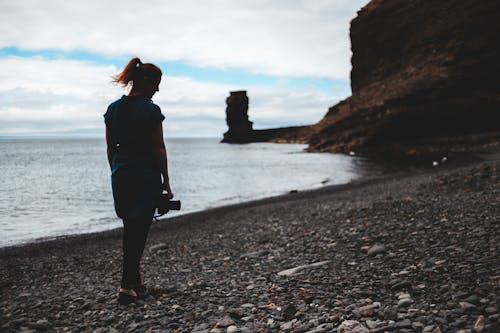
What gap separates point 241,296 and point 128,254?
1780 mm

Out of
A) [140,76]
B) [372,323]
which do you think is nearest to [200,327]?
[372,323]

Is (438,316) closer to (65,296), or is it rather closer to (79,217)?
(65,296)

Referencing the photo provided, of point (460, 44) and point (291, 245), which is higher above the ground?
point (460, 44)

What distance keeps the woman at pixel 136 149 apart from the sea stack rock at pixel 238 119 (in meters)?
174

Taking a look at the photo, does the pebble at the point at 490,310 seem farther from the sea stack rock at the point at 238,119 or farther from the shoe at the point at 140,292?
the sea stack rock at the point at 238,119

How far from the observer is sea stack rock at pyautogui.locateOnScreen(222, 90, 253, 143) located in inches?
7013

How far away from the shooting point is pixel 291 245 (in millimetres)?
9398

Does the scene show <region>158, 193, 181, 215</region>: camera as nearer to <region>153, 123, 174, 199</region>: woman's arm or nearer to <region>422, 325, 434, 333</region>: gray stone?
<region>153, 123, 174, 199</region>: woman's arm

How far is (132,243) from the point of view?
554 cm

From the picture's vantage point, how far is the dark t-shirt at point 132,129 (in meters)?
5.31

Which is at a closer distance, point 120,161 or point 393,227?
point 120,161

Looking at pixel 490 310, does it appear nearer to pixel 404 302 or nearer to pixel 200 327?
pixel 404 302

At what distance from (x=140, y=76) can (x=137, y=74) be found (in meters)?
0.05

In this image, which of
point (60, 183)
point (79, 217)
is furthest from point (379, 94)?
→ point (79, 217)
